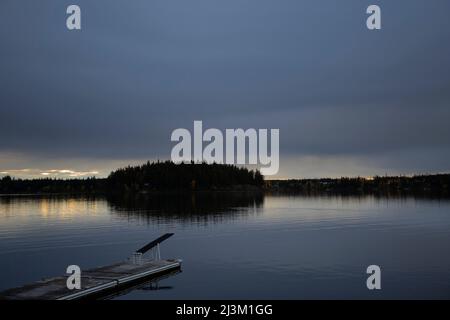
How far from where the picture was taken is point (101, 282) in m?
28.6

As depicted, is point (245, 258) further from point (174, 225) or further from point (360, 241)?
point (174, 225)

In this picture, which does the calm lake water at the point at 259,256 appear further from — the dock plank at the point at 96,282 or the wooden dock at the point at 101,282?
the dock plank at the point at 96,282

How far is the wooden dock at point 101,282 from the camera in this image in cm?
2481

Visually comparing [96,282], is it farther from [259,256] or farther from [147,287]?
[259,256]

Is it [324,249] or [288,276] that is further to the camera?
[324,249]

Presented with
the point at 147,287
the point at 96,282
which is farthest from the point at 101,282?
the point at 147,287

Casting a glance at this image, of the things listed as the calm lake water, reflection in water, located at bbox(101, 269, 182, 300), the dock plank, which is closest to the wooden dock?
the dock plank

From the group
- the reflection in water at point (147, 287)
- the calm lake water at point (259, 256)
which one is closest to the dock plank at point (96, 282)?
the reflection in water at point (147, 287)

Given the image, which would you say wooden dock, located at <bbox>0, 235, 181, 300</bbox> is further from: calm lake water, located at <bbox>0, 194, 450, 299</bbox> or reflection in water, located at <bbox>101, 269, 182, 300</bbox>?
calm lake water, located at <bbox>0, 194, 450, 299</bbox>
